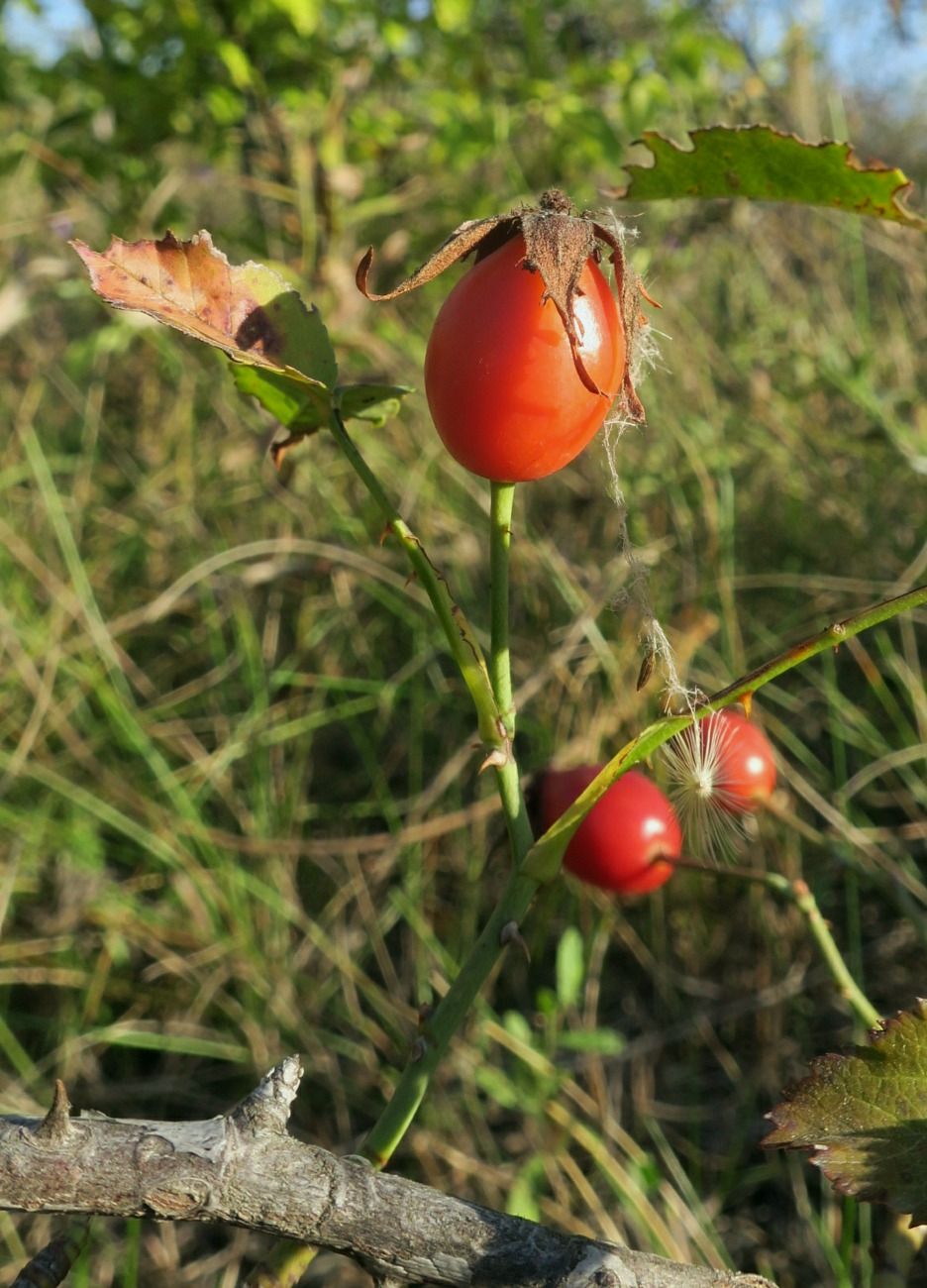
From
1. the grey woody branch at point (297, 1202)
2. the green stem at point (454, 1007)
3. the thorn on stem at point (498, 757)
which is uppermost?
the thorn on stem at point (498, 757)

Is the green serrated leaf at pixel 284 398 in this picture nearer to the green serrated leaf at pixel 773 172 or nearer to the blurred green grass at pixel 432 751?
the green serrated leaf at pixel 773 172

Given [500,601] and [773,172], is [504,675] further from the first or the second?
[773,172]

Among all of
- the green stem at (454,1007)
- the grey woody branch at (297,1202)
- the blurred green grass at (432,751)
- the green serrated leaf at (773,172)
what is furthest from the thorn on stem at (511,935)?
the blurred green grass at (432,751)

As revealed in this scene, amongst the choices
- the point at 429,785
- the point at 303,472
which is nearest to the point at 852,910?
the point at 429,785

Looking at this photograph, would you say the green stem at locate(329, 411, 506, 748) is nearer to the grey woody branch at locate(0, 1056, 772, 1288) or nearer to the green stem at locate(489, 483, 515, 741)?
the green stem at locate(489, 483, 515, 741)

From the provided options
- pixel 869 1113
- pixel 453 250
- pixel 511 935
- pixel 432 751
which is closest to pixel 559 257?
pixel 453 250

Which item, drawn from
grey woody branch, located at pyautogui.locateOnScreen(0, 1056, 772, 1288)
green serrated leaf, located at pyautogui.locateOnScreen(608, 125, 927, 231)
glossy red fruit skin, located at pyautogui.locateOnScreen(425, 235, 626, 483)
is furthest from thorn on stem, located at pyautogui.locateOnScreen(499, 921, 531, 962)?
green serrated leaf, located at pyautogui.locateOnScreen(608, 125, 927, 231)
